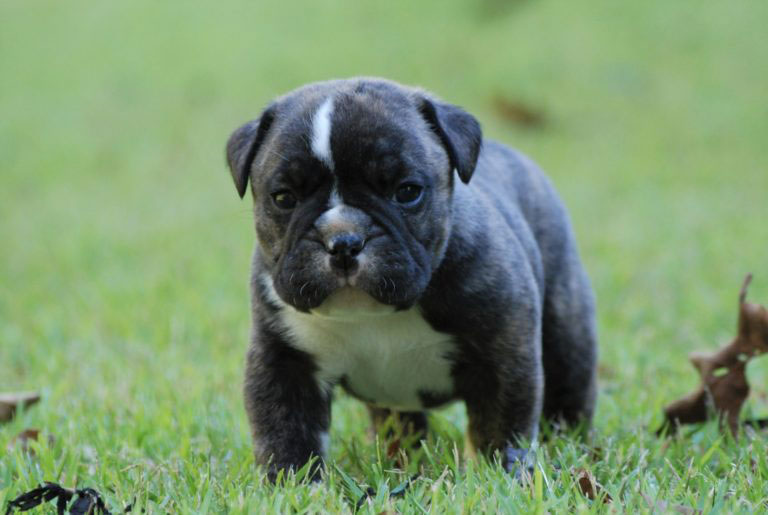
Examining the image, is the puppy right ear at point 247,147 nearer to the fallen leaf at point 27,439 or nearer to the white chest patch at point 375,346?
the white chest patch at point 375,346

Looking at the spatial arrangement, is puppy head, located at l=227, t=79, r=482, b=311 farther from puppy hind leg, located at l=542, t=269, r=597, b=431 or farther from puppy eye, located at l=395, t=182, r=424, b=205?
puppy hind leg, located at l=542, t=269, r=597, b=431

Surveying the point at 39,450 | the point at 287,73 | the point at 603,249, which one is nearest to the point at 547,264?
the point at 39,450

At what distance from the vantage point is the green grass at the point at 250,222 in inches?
151

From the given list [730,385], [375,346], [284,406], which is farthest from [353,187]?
[730,385]

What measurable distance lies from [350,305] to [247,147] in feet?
2.68

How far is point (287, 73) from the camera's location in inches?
700

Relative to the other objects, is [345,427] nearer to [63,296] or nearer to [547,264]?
[547,264]

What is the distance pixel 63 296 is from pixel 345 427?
4303 millimetres

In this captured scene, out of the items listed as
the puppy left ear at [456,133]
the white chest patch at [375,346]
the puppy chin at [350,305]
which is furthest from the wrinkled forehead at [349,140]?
the white chest patch at [375,346]

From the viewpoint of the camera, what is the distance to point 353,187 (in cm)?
362

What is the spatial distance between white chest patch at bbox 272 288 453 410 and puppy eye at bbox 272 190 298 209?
0.42 m

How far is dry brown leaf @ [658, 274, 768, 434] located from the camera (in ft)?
15.6

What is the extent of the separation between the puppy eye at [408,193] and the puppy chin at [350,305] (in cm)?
38

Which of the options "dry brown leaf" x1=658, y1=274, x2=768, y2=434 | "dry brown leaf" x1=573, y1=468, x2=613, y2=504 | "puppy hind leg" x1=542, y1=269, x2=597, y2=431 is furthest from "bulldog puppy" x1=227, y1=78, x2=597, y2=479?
"dry brown leaf" x1=658, y1=274, x2=768, y2=434
